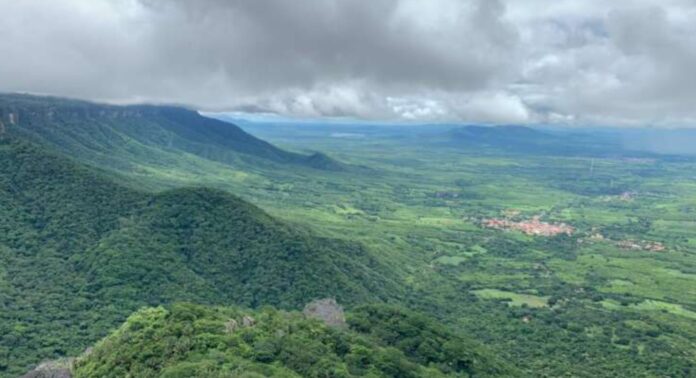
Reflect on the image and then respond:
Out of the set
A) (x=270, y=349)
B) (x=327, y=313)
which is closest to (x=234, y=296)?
(x=327, y=313)

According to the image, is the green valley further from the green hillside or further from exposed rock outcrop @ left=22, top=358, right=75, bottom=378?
exposed rock outcrop @ left=22, top=358, right=75, bottom=378

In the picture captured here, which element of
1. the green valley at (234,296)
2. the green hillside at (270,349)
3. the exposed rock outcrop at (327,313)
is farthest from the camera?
the exposed rock outcrop at (327,313)

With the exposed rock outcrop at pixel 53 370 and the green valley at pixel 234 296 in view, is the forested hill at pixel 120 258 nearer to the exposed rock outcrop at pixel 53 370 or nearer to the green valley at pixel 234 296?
the green valley at pixel 234 296

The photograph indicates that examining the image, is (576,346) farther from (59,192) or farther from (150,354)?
(59,192)

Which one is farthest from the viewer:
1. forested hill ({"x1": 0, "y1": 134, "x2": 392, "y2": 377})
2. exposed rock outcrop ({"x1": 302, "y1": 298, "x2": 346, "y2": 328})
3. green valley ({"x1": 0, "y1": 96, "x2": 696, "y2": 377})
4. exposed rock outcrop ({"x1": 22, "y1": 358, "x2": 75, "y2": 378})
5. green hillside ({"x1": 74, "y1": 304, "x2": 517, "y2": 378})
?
forested hill ({"x1": 0, "y1": 134, "x2": 392, "y2": 377})

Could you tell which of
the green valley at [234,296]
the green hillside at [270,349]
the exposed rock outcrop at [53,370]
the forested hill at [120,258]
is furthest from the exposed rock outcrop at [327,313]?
the exposed rock outcrop at [53,370]

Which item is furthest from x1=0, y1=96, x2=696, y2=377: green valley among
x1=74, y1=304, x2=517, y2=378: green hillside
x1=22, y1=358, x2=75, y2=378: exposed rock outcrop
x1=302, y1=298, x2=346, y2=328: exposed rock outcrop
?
x1=302, y1=298, x2=346, y2=328: exposed rock outcrop

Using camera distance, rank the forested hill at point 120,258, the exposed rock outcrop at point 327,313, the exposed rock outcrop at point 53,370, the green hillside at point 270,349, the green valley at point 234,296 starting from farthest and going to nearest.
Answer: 1. the forested hill at point 120,258
2. the exposed rock outcrop at point 327,313
3. the green valley at point 234,296
4. the exposed rock outcrop at point 53,370
5. the green hillside at point 270,349
